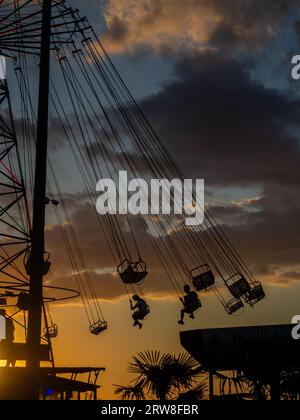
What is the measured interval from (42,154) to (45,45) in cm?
529

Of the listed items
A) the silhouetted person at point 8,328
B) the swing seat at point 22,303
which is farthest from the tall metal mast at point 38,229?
the silhouetted person at point 8,328

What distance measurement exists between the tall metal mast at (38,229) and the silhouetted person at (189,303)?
728 centimetres

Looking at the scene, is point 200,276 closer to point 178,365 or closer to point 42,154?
point 178,365

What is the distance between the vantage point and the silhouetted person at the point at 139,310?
3347 cm

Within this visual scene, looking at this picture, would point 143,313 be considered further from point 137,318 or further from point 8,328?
point 8,328

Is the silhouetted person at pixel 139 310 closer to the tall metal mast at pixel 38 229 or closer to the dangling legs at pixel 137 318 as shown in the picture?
the dangling legs at pixel 137 318

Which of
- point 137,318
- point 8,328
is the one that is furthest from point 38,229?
point 8,328

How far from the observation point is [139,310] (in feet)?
110

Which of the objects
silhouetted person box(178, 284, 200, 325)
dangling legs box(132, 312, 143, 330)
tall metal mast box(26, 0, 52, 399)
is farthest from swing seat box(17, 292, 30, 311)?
silhouetted person box(178, 284, 200, 325)

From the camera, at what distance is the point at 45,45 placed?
31.6 metres

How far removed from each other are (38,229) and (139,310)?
23.6 ft
